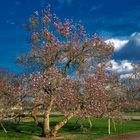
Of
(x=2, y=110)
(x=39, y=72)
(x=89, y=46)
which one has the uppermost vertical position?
(x=89, y=46)

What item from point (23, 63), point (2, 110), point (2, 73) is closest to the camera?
point (2, 110)

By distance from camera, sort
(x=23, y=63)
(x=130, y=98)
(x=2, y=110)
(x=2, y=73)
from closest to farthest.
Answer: (x=2, y=110) → (x=23, y=63) → (x=130, y=98) → (x=2, y=73)

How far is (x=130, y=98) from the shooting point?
44.2 meters

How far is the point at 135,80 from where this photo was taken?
4547 cm

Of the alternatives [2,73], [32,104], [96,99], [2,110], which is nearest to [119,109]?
[96,99]

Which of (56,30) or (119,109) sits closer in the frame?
(56,30)

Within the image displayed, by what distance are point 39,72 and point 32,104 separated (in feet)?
11.0

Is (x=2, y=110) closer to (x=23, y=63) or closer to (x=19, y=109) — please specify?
(x=19, y=109)

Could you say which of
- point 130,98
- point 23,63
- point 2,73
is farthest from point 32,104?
point 2,73

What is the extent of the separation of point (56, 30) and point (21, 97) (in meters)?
7.38

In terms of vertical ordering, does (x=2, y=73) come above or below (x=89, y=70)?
above

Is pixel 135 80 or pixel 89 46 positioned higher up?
pixel 89 46

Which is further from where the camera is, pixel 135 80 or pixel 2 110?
pixel 135 80

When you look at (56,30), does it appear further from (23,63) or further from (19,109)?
(19,109)
